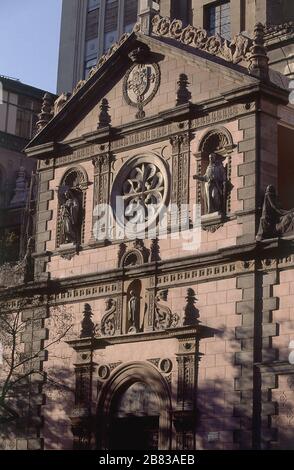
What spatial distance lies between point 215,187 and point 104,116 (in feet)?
21.9

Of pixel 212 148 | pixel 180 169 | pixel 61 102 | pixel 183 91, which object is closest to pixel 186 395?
pixel 180 169

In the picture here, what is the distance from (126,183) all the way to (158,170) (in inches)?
58.5

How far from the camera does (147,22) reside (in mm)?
44125

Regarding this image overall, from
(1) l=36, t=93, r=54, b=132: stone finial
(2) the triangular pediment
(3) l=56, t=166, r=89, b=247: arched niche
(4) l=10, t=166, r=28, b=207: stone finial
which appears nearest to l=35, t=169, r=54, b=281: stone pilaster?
(3) l=56, t=166, r=89, b=247: arched niche

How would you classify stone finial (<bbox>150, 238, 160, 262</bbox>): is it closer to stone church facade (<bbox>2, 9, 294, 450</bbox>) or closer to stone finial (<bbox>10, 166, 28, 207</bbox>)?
stone church facade (<bbox>2, 9, 294, 450</bbox>)

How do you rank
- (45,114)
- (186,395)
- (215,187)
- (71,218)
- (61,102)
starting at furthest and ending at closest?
(45,114) < (61,102) < (71,218) < (215,187) < (186,395)

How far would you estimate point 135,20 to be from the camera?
63.6 metres

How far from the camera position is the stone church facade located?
1499 inches

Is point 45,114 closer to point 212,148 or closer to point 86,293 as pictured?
point 86,293

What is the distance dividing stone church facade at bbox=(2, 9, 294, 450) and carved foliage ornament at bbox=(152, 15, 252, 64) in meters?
0.05

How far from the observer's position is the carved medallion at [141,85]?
43531mm

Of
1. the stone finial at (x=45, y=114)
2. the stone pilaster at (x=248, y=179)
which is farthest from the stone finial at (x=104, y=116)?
the stone pilaster at (x=248, y=179)
